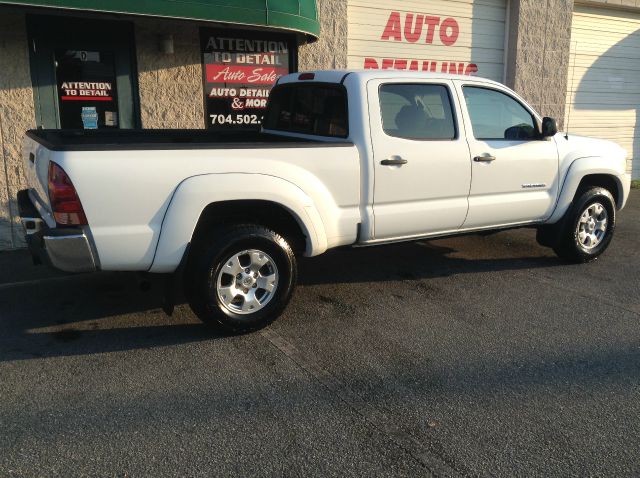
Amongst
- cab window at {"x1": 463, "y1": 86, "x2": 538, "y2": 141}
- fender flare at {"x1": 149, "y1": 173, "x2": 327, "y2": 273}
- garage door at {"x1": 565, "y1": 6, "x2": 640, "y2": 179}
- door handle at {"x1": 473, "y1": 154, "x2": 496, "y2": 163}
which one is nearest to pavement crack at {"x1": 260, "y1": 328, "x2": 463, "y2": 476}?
fender flare at {"x1": 149, "y1": 173, "x2": 327, "y2": 273}

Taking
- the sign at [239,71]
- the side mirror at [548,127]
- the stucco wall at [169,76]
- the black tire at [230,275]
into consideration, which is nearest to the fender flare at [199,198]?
the black tire at [230,275]

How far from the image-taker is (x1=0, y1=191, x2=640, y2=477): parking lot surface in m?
2.85

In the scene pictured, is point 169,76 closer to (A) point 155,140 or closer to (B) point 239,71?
(B) point 239,71

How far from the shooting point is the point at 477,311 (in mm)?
4859

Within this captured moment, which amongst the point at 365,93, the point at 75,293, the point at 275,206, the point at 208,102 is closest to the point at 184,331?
the point at 275,206

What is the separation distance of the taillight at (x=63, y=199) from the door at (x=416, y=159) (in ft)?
7.26

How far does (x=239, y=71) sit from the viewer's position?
809cm

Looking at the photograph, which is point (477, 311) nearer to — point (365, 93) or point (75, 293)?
point (365, 93)

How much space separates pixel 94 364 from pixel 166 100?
15.4ft

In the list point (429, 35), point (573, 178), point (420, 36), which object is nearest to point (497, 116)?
point (573, 178)

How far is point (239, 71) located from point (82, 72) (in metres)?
2.02

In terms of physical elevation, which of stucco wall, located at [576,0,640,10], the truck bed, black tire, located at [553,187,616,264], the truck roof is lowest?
black tire, located at [553,187,616,264]

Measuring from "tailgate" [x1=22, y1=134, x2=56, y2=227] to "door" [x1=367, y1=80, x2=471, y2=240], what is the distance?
93.1 inches

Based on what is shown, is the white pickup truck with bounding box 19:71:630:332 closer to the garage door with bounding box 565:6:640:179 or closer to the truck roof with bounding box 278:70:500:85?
the truck roof with bounding box 278:70:500:85
